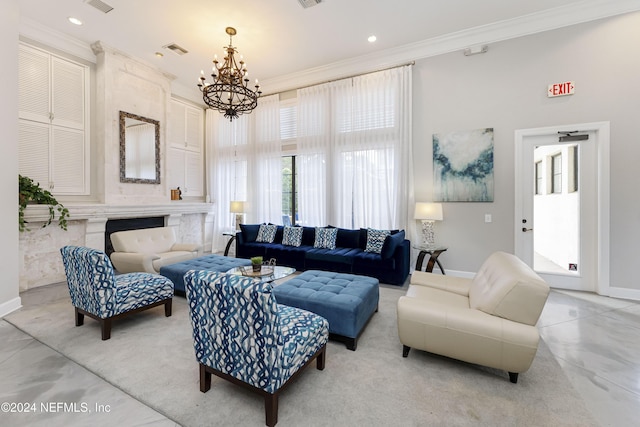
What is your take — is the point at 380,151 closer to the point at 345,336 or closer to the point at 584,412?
Answer: the point at 345,336

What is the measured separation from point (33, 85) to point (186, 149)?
108 inches

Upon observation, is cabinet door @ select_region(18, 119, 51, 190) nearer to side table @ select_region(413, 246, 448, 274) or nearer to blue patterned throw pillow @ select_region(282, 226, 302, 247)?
blue patterned throw pillow @ select_region(282, 226, 302, 247)

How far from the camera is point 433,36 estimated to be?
4398mm

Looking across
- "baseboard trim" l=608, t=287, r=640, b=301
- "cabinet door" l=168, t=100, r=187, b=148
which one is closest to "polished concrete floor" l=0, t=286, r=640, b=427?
"baseboard trim" l=608, t=287, r=640, b=301

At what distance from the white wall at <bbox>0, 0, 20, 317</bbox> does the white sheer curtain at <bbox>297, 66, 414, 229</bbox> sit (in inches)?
161

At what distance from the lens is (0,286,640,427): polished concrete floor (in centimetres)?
166

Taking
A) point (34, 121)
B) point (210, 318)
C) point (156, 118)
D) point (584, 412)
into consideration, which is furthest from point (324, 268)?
point (34, 121)

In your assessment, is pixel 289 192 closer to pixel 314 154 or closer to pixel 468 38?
→ pixel 314 154

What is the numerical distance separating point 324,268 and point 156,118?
184 inches

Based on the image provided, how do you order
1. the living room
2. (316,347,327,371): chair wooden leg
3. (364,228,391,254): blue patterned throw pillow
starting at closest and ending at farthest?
(316,347,327,371): chair wooden leg → the living room → (364,228,391,254): blue patterned throw pillow

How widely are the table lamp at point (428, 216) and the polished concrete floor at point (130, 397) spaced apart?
5.77 feet

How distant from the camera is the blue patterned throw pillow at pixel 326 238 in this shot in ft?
16.4

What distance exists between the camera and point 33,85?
4.07 metres

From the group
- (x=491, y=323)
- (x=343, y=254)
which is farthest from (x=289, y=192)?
(x=491, y=323)
